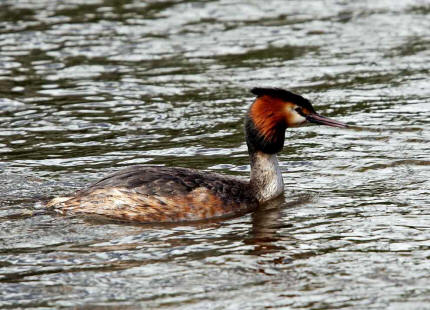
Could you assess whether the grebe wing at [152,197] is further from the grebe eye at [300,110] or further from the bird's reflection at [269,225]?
the grebe eye at [300,110]

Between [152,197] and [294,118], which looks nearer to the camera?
[152,197]

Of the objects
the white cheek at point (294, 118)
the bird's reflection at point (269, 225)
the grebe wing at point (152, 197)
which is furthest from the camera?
the white cheek at point (294, 118)

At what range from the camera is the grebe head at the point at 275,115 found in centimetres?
1025

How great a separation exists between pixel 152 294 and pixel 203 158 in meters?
4.42

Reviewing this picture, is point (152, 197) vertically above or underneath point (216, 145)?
above

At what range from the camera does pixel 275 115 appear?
10273 millimetres

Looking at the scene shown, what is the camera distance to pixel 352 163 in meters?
11.6

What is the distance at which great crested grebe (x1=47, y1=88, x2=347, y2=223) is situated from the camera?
31.9 feet

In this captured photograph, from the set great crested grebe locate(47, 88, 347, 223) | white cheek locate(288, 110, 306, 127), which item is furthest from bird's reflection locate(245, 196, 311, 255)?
white cheek locate(288, 110, 306, 127)

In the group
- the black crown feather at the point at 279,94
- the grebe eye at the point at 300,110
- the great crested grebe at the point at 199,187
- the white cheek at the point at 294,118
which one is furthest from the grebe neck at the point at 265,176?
the black crown feather at the point at 279,94

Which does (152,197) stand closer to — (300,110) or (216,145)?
(300,110)

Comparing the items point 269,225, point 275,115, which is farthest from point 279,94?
point 269,225

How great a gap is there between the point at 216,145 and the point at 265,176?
2.01 meters

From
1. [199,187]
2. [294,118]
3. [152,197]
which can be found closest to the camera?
[152,197]
